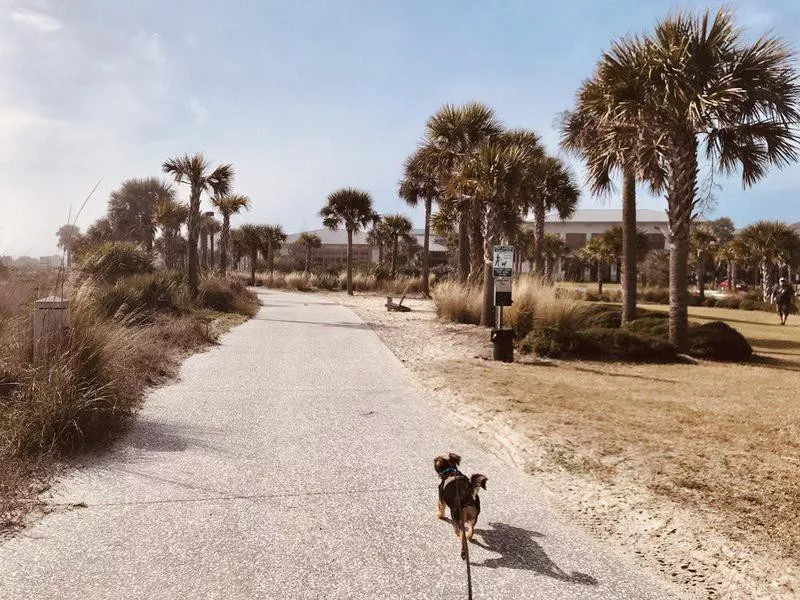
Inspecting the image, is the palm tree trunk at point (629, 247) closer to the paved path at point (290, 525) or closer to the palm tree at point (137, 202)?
the paved path at point (290, 525)

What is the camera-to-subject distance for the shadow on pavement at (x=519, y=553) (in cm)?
310

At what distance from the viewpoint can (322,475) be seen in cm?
455

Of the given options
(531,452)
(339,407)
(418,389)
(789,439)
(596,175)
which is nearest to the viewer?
(531,452)

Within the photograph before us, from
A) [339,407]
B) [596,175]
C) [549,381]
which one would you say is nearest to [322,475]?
[339,407]

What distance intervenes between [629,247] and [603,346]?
5198 mm

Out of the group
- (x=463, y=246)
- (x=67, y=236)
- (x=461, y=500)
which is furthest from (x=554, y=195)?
(x=461, y=500)

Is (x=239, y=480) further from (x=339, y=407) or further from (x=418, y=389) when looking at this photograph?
(x=418, y=389)

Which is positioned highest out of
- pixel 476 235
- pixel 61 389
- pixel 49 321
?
pixel 476 235

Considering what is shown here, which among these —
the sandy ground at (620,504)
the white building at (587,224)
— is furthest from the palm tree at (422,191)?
the white building at (587,224)

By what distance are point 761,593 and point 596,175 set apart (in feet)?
41.5

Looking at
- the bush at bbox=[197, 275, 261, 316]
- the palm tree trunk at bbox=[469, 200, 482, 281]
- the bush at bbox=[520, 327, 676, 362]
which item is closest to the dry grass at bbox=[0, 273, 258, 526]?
the bush at bbox=[520, 327, 676, 362]

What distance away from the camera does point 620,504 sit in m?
4.09

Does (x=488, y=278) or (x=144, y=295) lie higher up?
(x=488, y=278)

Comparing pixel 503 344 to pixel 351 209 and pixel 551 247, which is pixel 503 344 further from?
pixel 551 247
